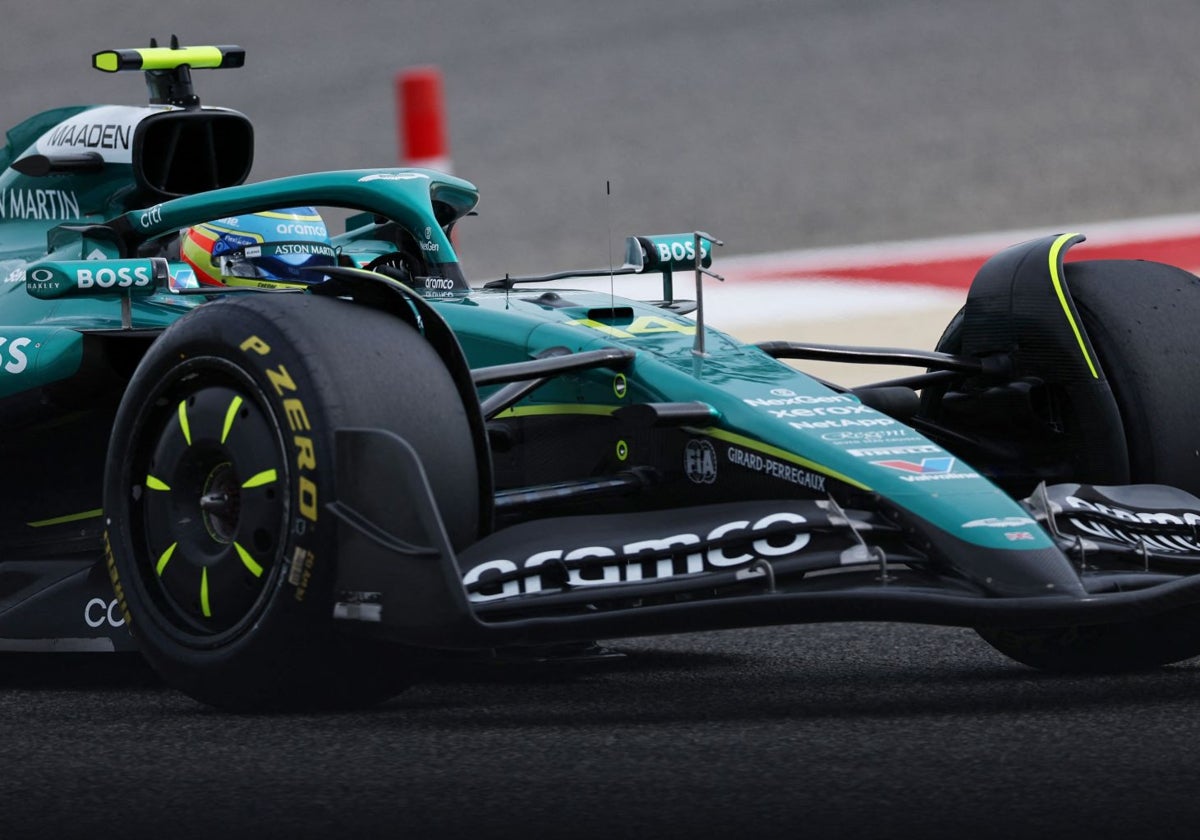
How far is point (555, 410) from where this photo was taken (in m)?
5.34

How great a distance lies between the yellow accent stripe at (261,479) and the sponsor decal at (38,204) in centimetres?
219

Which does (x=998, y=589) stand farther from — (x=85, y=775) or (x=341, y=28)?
(x=341, y=28)

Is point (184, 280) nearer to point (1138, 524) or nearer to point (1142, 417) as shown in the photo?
point (1142, 417)

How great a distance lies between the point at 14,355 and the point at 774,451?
82.3 inches

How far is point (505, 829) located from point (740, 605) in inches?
41.2

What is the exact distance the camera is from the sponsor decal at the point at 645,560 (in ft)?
15.0

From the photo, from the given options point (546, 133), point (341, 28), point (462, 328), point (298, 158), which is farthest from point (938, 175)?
A: point (462, 328)

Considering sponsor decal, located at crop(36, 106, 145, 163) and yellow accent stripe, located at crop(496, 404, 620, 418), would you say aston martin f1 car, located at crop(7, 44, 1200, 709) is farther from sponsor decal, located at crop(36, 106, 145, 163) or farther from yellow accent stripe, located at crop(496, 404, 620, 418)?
sponsor decal, located at crop(36, 106, 145, 163)

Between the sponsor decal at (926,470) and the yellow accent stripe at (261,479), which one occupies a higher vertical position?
the yellow accent stripe at (261,479)

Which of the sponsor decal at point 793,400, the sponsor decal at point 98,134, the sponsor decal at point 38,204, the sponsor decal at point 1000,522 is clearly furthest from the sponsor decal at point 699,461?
the sponsor decal at point 38,204

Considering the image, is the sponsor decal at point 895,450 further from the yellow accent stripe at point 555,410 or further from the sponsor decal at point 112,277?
the sponsor decal at point 112,277

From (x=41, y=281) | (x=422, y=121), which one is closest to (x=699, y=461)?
(x=41, y=281)

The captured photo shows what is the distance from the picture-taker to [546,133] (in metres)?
13.8

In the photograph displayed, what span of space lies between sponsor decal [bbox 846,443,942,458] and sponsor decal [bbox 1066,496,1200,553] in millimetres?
312
